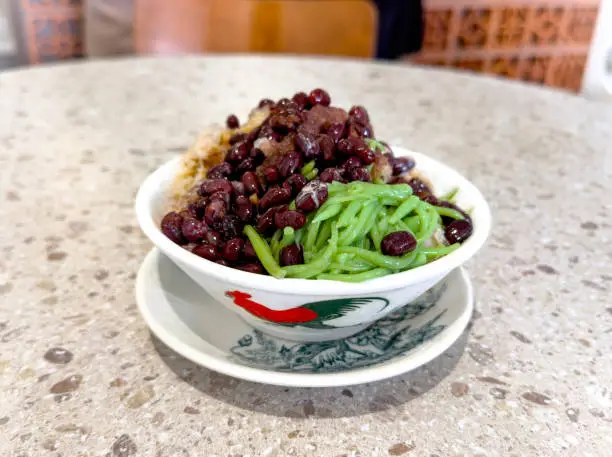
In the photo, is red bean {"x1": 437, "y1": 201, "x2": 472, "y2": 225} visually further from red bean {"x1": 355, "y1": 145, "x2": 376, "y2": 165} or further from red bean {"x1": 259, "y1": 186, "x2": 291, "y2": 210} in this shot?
red bean {"x1": 259, "y1": 186, "x2": 291, "y2": 210}

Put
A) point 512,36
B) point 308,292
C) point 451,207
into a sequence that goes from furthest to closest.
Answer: point 512,36, point 451,207, point 308,292

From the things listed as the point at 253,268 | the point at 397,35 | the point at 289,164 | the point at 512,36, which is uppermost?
the point at 289,164

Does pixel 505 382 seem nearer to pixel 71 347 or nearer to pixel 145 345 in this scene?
pixel 145 345

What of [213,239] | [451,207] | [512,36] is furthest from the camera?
[512,36]

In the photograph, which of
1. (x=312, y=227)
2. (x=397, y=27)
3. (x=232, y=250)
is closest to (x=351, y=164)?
(x=312, y=227)

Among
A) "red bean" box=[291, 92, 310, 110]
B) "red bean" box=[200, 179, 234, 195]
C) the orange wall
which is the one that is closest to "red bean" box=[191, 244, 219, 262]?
"red bean" box=[200, 179, 234, 195]

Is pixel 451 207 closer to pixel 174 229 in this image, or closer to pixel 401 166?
pixel 401 166
